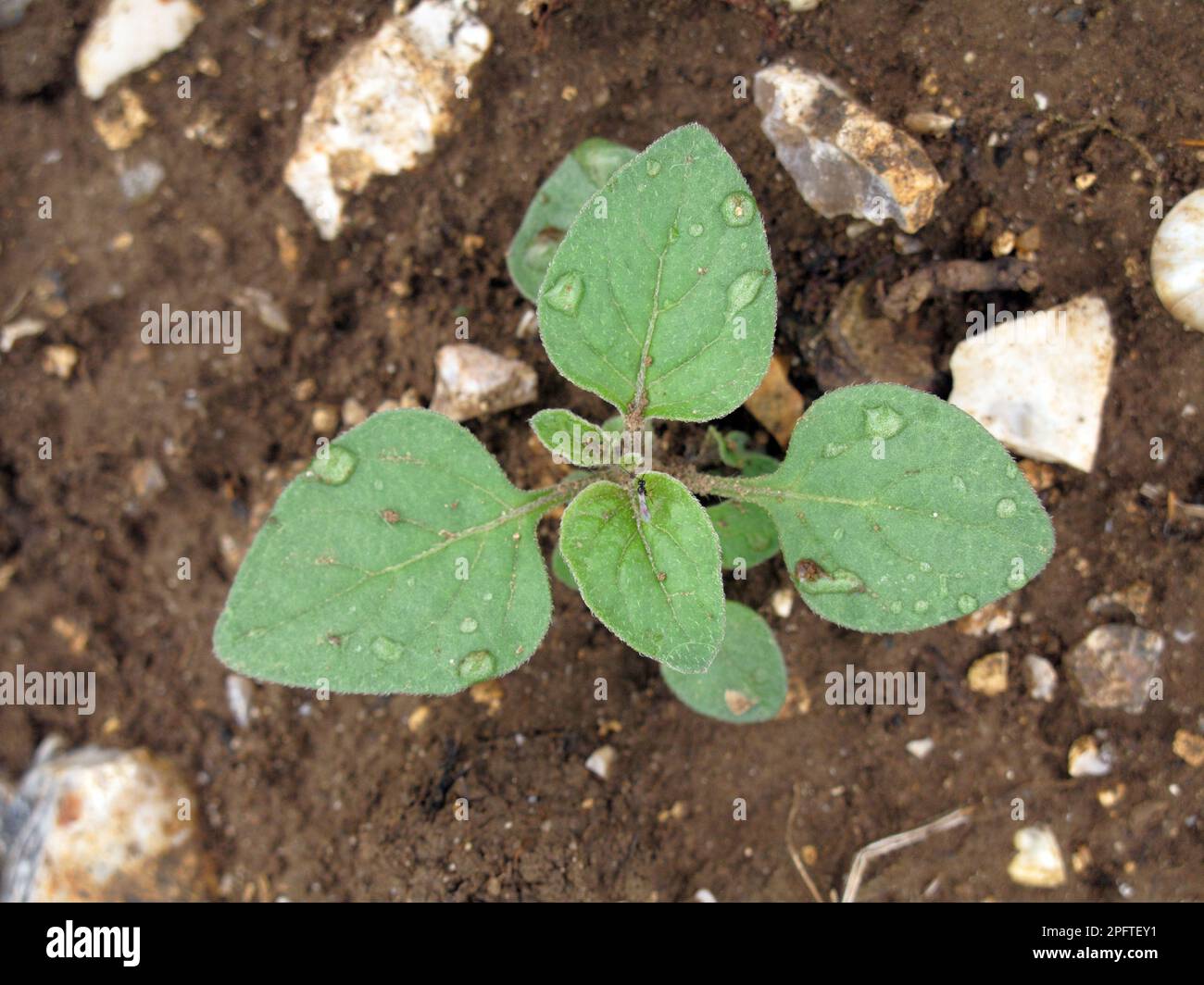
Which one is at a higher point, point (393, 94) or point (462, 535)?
point (393, 94)

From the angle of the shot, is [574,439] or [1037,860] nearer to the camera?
[574,439]

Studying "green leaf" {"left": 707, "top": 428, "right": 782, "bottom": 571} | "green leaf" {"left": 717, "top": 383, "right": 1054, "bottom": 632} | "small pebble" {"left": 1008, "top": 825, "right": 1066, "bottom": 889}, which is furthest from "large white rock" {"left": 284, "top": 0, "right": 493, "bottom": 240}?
"small pebble" {"left": 1008, "top": 825, "right": 1066, "bottom": 889}

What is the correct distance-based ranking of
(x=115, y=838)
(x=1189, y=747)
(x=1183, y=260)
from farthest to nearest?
(x=115, y=838), (x=1189, y=747), (x=1183, y=260)

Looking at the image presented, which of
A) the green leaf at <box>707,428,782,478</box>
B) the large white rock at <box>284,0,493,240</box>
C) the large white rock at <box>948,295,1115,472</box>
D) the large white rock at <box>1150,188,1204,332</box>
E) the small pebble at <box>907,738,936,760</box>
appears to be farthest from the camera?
the large white rock at <box>284,0,493,240</box>

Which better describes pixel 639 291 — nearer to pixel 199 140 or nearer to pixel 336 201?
pixel 336 201

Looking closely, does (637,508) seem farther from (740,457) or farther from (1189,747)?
(1189,747)

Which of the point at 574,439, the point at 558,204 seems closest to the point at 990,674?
A: the point at 574,439

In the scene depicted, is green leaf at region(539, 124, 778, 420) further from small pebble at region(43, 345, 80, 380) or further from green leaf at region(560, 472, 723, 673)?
small pebble at region(43, 345, 80, 380)

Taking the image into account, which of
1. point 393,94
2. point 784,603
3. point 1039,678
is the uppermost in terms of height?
point 393,94
